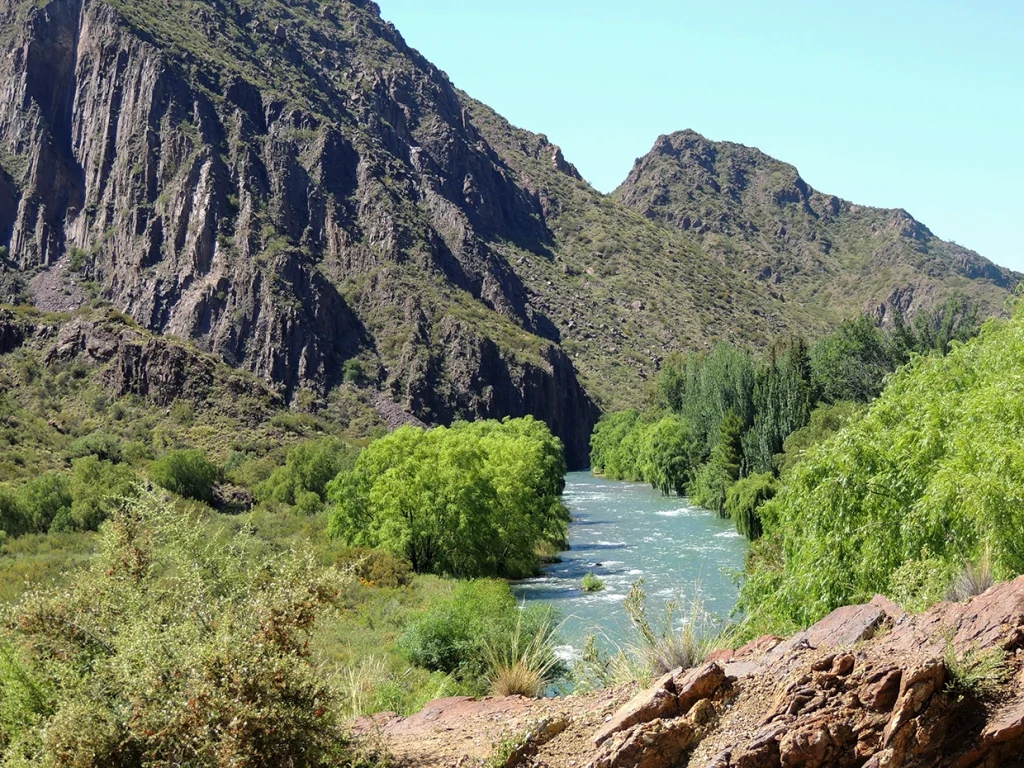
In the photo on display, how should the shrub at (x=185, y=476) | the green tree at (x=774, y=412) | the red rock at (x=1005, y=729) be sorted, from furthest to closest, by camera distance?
1. the green tree at (x=774, y=412)
2. the shrub at (x=185, y=476)
3. the red rock at (x=1005, y=729)

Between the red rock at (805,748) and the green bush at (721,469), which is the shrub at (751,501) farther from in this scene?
the red rock at (805,748)

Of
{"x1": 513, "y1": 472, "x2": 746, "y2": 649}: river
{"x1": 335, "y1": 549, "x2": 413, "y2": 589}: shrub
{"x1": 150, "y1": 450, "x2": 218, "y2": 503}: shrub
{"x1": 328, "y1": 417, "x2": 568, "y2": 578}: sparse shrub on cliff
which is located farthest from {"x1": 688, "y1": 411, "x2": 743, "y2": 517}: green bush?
{"x1": 150, "y1": 450, "x2": 218, "y2": 503}: shrub

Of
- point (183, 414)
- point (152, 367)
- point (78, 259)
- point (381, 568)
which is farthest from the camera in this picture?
point (78, 259)

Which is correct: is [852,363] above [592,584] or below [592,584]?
above

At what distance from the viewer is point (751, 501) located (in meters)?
54.9

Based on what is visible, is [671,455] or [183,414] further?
[183,414]

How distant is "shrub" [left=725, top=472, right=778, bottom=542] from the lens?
54.0 m

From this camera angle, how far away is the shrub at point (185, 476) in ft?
224

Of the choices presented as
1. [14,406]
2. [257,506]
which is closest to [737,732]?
[257,506]

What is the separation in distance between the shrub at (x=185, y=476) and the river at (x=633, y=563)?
88.0 feet

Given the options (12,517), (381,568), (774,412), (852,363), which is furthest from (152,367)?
(852,363)

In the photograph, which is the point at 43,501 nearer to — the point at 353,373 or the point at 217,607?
the point at 217,607

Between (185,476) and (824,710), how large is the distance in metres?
66.1

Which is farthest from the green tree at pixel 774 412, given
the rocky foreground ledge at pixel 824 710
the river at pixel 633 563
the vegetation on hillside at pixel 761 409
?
the rocky foreground ledge at pixel 824 710
